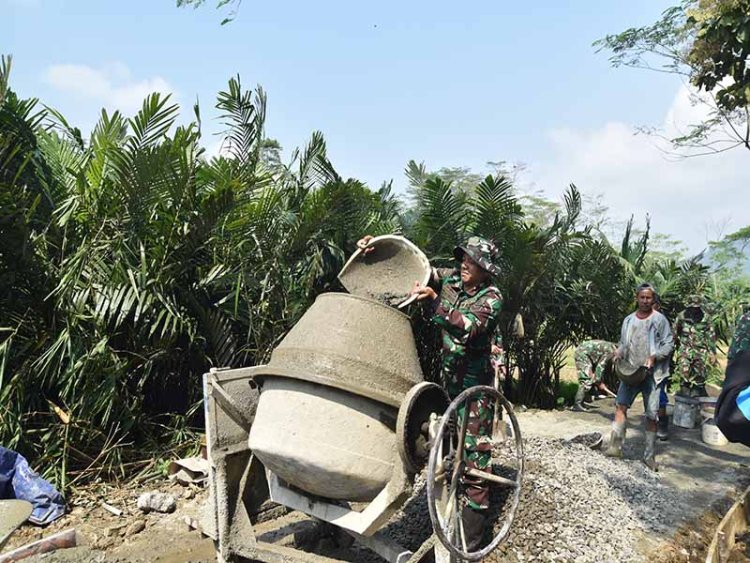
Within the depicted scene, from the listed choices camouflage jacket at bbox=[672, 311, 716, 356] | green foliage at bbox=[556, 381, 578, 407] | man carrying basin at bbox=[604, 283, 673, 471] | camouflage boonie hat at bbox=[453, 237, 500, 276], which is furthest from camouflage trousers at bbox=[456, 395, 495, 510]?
green foliage at bbox=[556, 381, 578, 407]

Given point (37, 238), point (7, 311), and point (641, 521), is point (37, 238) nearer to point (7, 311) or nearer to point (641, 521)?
point (7, 311)

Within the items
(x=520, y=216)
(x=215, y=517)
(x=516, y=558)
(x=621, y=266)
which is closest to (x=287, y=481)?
(x=215, y=517)

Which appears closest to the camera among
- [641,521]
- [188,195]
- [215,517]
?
[215,517]

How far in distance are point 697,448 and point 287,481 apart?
594 cm

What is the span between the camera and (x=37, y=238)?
4871 millimetres

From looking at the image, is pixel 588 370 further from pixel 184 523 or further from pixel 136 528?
pixel 136 528

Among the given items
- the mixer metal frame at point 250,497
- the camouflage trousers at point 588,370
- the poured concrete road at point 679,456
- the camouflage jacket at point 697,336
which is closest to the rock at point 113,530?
the mixer metal frame at point 250,497

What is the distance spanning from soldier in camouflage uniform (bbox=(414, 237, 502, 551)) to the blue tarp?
3036mm

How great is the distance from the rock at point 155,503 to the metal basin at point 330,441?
2194 mm

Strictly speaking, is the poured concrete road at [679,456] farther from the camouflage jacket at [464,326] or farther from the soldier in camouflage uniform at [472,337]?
the camouflage jacket at [464,326]

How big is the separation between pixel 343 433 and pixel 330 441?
0.07 m

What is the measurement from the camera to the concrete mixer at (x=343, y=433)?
9.42ft

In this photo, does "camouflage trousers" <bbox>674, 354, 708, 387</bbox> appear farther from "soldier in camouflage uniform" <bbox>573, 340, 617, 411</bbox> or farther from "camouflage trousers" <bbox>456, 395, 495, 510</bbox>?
"camouflage trousers" <bbox>456, 395, 495, 510</bbox>

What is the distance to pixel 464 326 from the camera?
3541mm
